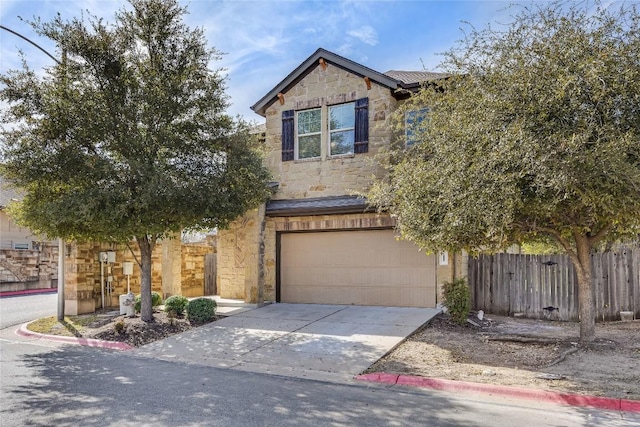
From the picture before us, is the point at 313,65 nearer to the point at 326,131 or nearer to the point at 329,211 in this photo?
the point at 326,131

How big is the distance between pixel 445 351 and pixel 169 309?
7126 millimetres

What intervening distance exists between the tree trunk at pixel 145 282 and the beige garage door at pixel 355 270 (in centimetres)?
427

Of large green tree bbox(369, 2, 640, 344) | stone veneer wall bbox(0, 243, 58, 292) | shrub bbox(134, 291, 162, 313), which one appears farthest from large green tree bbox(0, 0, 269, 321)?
stone veneer wall bbox(0, 243, 58, 292)

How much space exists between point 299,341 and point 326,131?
6.67 m


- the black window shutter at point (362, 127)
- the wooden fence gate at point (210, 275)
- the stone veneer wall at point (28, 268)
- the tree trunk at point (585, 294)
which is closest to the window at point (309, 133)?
the black window shutter at point (362, 127)

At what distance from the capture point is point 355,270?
43.7 feet

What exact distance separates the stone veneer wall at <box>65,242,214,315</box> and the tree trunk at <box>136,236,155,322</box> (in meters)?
2.91

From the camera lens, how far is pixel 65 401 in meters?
5.86

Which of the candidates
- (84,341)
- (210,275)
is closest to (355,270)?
(210,275)

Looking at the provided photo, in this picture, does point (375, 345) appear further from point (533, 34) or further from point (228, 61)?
point (228, 61)

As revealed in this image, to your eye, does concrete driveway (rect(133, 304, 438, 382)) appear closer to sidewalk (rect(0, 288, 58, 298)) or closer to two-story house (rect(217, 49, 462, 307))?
two-story house (rect(217, 49, 462, 307))

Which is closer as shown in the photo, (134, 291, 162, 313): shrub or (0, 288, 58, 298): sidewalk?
(134, 291, 162, 313): shrub

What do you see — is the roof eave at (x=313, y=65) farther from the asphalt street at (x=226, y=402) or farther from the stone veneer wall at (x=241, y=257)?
the asphalt street at (x=226, y=402)

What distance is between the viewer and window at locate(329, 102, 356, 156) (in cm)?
1343
